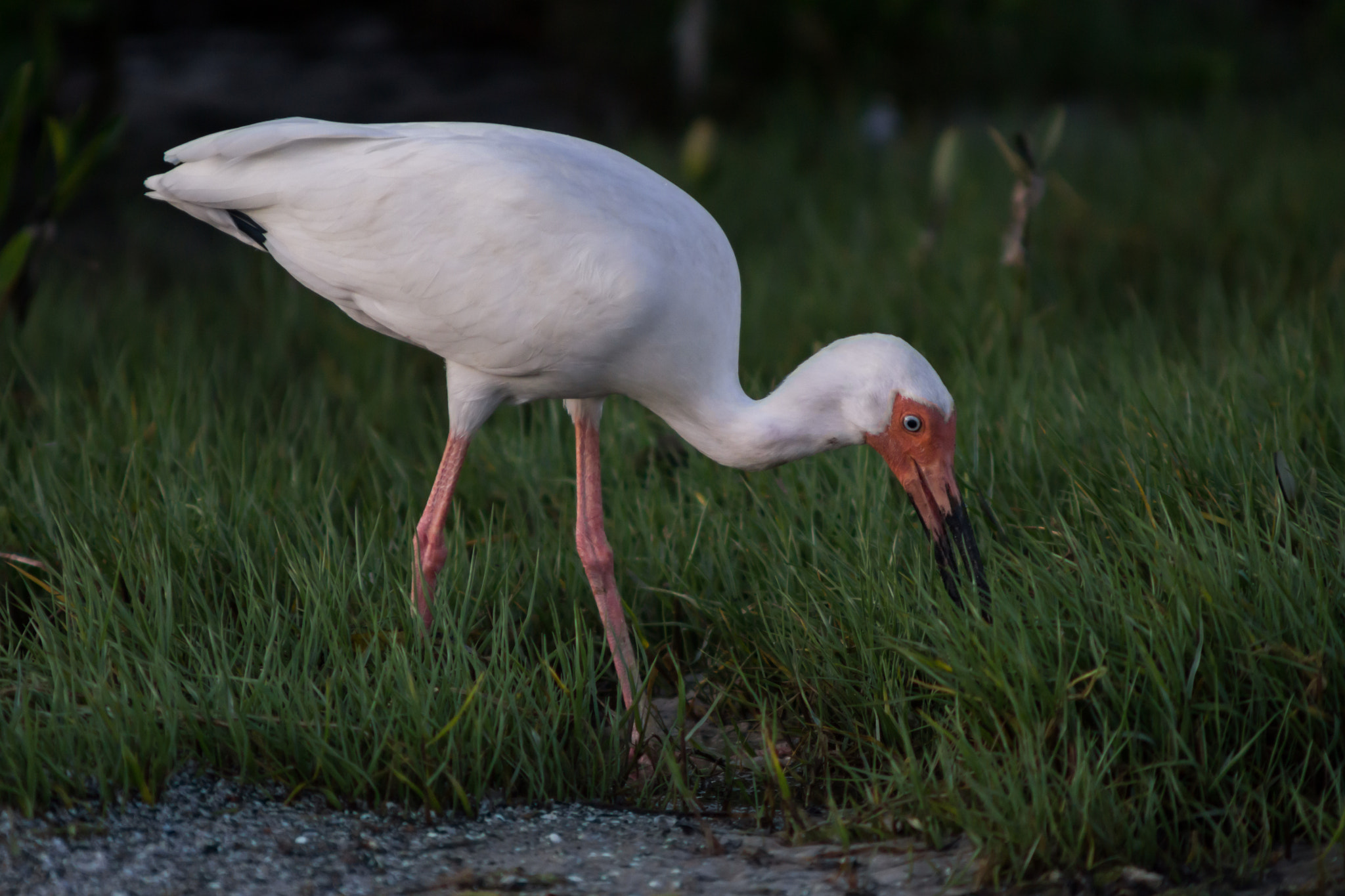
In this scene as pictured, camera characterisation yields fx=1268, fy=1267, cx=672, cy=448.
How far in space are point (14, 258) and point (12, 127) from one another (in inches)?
21.6

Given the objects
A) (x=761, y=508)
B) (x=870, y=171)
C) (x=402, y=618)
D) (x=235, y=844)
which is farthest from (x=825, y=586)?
(x=870, y=171)

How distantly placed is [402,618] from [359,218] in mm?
1066

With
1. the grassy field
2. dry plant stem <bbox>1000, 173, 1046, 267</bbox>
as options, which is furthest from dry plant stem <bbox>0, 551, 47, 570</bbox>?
dry plant stem <bbox>1000, 173, 1046, 267</bbox>

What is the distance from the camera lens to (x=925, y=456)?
3.10 metres

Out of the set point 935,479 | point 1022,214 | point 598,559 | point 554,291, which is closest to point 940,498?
point 935,479

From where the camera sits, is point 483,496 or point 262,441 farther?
point 262,441

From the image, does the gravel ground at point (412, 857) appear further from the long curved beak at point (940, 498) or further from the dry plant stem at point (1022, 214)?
the dry plant stem at point (1022, 214)

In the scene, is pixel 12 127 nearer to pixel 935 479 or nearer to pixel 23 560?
pixel 23 560

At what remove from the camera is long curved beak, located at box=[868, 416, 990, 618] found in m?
3.07

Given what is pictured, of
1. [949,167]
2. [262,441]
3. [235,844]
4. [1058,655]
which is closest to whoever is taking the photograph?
[235,844]

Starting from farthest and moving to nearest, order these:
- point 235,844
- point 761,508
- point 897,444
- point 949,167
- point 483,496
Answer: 1. point 949,167
2. point 483,496
3. point 761,508
4. point 897,444
5. point 235,844

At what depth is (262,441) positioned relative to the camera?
4379 millimetres

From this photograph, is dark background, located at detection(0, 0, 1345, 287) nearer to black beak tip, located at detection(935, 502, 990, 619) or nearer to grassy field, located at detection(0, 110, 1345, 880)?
grassy field, located at detection(0, 110, 1345, 880)

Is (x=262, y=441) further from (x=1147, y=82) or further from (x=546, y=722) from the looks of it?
(x=1147, y=82)
